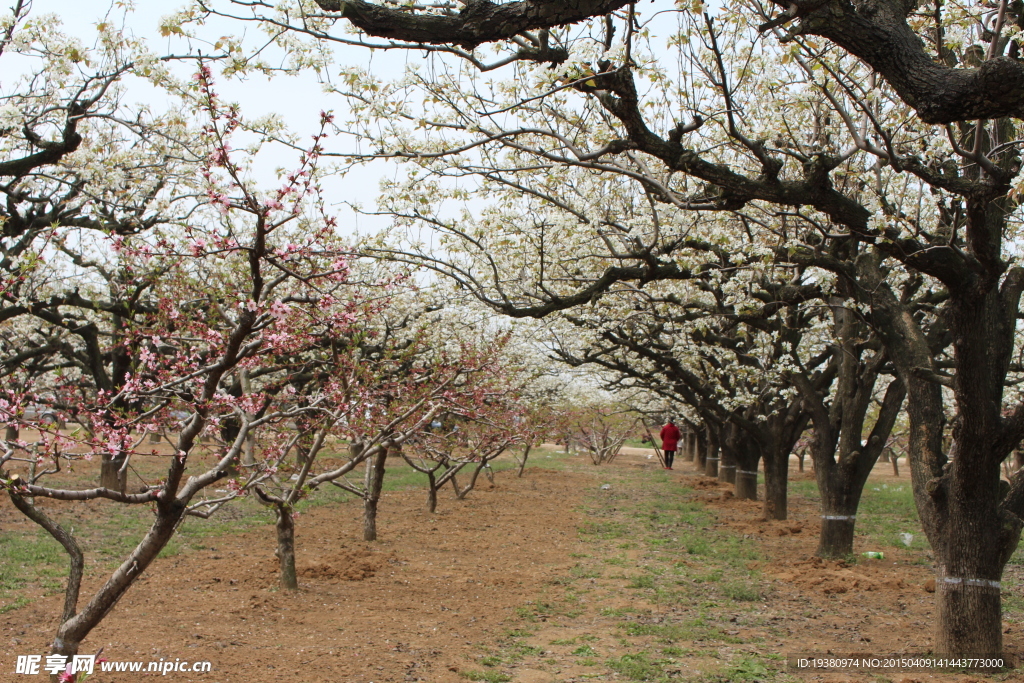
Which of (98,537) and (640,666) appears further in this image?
(98,537)

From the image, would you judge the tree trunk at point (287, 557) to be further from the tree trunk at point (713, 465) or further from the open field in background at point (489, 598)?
the tree trunk at point (713, 465)

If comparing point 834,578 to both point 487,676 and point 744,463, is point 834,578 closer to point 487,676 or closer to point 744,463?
point 487,676

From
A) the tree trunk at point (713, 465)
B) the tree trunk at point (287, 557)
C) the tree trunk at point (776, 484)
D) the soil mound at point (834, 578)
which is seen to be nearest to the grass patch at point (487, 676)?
the tree trunk at point (287, 557)

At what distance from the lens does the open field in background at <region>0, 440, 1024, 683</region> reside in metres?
6.35

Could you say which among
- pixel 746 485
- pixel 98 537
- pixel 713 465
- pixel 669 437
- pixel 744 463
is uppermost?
pixel 669 437

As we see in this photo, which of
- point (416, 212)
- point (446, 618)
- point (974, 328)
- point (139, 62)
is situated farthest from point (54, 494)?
point (974, 328)

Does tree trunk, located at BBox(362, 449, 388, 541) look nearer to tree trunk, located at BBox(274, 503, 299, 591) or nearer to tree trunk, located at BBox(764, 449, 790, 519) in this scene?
tree trunk, located at BBox(274, 503, 299, 591)

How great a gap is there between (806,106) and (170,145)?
8399mm

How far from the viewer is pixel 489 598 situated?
29.1ft

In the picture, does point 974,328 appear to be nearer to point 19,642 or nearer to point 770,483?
point 19,642

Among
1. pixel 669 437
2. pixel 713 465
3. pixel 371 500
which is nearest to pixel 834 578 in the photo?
pixel 371 500

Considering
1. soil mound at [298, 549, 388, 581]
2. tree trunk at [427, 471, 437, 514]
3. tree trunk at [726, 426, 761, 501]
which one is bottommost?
soil mound at [298, 549, 388, 581]

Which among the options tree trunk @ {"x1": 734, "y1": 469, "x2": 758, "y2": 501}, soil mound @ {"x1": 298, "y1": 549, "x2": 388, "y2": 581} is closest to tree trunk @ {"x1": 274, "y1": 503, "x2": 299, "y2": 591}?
soil mound @ {"x1": 298, "y1": 549, "x2": 388, "y2": 581}

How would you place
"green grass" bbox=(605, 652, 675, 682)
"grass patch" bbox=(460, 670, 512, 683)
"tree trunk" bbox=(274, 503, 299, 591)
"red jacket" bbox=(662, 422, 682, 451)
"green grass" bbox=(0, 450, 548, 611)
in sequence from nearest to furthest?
"grass patch" bbox=(460, 670, 512, 683) < "green grass" bbox=(605, 652, 675, 682) < "tree trunk" bbox=(274, 503, 299, 591) < "green grass" bbox=(0, 450, 548, 611) < "red jacket" bbox=(662, 422, 682, 451)
